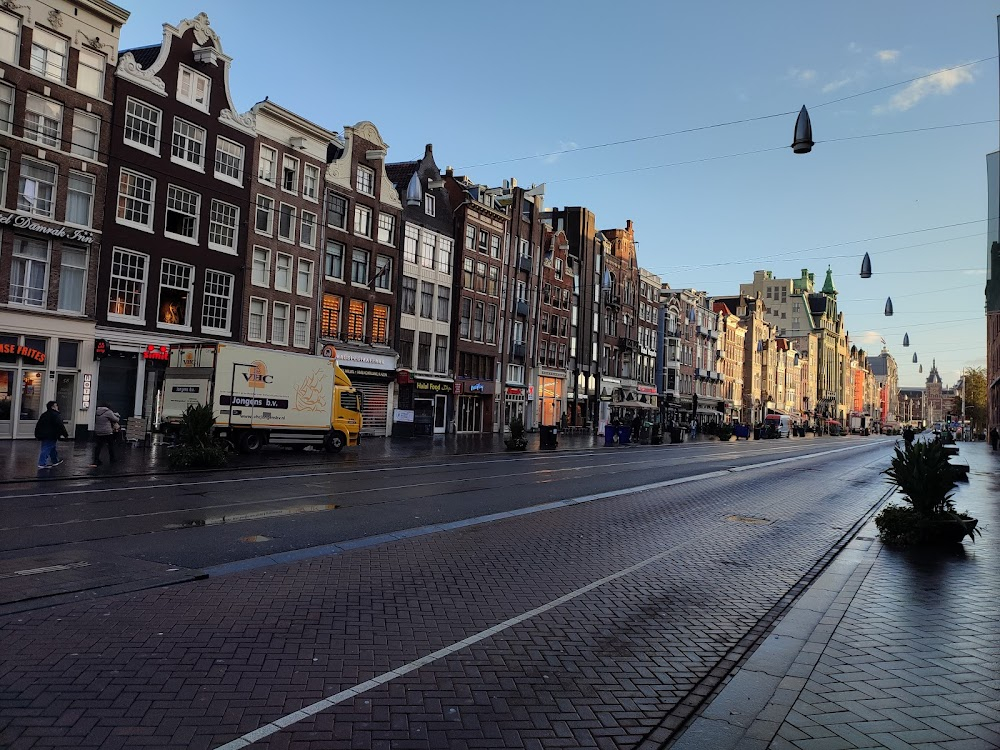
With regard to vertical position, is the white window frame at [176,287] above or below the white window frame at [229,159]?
below

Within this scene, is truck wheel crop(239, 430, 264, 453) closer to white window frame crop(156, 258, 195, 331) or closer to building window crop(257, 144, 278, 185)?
white window frame crop(156, 258, 195, 331)

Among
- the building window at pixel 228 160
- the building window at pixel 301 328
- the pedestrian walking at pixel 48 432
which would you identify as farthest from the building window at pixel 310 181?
the pedestrian walking at pixel 48 432

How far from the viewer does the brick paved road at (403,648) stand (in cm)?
458

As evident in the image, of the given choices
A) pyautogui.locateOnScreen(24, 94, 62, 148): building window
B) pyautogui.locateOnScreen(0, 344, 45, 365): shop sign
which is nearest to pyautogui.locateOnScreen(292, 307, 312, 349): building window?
pyautogui.locateOnScreen(0, 344, 45, 365): shop sign

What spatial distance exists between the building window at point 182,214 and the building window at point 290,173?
587 cm

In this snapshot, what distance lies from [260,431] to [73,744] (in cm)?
2258

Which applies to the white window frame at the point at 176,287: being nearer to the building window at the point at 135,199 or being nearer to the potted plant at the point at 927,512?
the building window at the point at 135,199

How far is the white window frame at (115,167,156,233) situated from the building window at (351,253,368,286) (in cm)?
1270

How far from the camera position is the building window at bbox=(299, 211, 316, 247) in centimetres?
3966

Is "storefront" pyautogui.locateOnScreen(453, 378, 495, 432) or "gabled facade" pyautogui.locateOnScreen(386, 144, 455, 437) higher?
"gabled facade" pyautogui.locateOnScreen(386, 144, 455, 437)

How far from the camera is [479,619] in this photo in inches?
276

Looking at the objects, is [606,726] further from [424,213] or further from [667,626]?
[424,213]

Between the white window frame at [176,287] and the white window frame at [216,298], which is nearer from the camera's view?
the white window frame at [176,287]

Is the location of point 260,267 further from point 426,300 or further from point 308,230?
point 426,300
